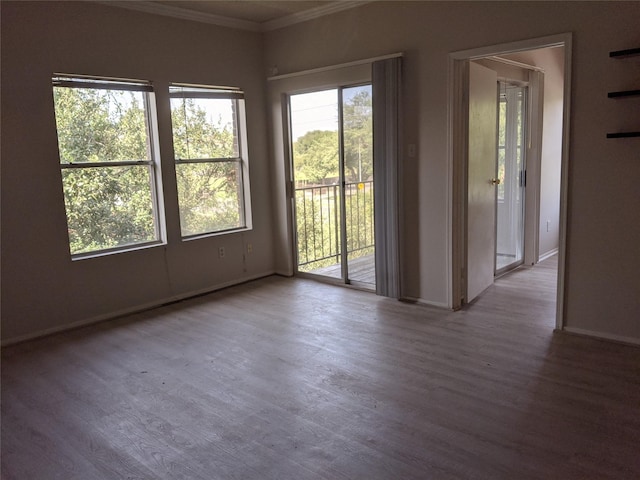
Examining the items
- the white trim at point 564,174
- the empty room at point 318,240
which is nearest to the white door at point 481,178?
the empty room at point 318,240

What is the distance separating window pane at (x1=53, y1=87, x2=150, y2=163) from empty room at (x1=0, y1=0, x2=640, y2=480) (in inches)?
0.7

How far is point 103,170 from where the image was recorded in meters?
4.16

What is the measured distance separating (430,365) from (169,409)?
1582 millimetres

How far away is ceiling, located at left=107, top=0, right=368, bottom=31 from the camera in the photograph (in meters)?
4.28

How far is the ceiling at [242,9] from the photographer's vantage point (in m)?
4.28

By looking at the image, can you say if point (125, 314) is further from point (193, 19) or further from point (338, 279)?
point (193, 19)

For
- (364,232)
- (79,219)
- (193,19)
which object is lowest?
(364,232)

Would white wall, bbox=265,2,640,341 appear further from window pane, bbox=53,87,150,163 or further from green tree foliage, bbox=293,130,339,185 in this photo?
window pane, bbox=53,87,150,163

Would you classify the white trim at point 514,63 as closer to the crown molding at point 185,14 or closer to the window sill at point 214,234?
the crown molding at point 185,14

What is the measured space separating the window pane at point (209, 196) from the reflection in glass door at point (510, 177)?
282cm

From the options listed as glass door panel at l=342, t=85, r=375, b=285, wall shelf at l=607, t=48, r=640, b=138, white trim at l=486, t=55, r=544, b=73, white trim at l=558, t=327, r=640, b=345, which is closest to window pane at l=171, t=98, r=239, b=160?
glass door panel at l=342, t=85, r=375, b=285

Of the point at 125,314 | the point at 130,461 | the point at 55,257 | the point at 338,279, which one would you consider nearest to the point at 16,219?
the point at 55,257

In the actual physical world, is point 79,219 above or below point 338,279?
above

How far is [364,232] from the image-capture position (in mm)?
4922
